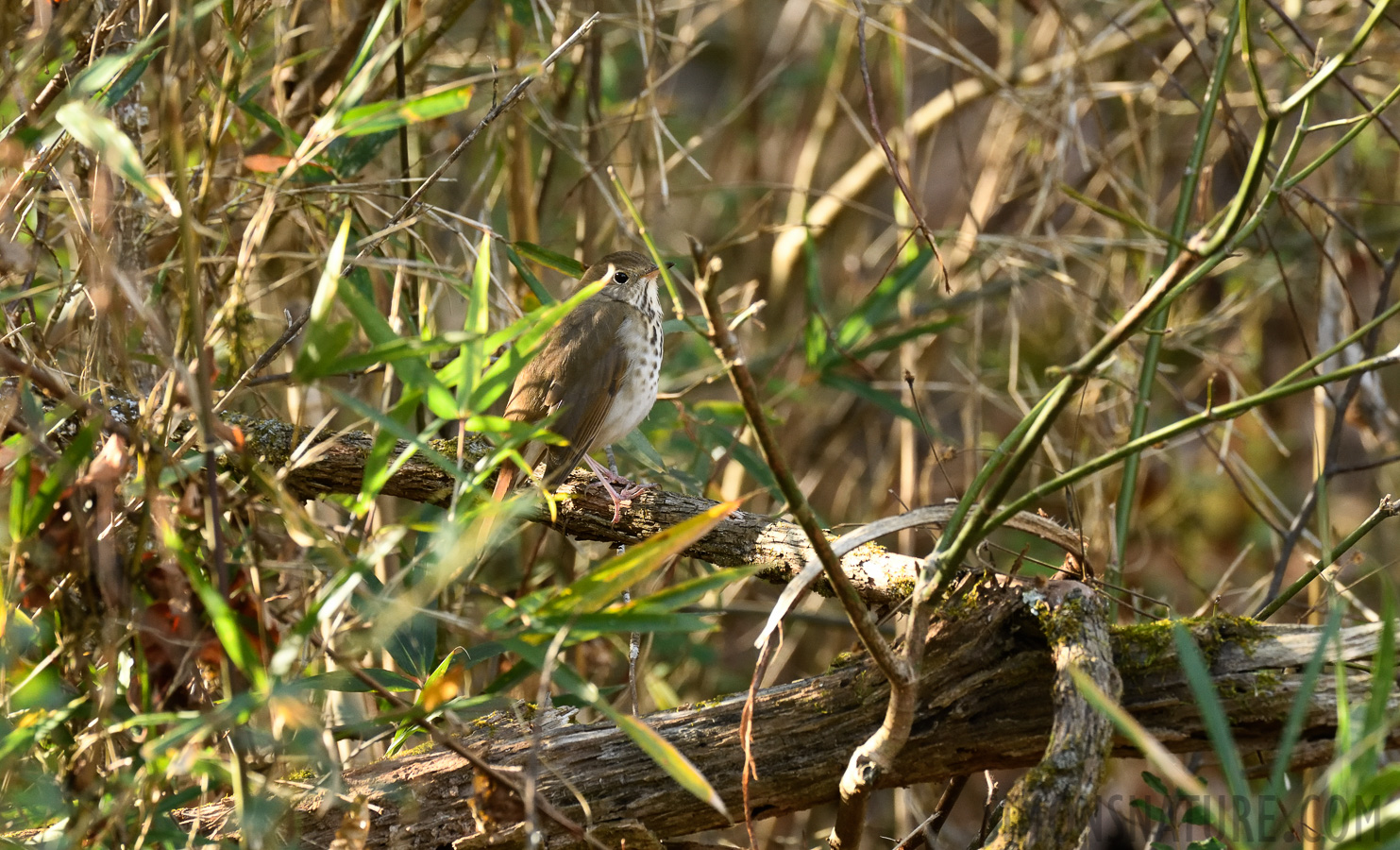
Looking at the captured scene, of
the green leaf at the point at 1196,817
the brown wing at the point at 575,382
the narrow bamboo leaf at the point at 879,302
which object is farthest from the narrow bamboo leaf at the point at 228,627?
the narrow bamboo leaf at the point at 879,302

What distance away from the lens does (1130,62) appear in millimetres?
4504

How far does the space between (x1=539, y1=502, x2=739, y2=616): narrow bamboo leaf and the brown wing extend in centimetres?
118

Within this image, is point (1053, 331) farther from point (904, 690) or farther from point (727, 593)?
point (904, 690)

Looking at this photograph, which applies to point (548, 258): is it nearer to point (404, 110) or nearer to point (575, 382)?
point (575, 382)

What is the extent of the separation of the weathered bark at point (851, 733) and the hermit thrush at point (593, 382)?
33.7 inches

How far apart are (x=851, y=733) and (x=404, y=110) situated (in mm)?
1272

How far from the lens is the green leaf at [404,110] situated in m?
1.60

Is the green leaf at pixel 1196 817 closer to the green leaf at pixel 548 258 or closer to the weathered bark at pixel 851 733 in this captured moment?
the weathered bark at pixel 851 733

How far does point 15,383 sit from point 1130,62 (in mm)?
4129

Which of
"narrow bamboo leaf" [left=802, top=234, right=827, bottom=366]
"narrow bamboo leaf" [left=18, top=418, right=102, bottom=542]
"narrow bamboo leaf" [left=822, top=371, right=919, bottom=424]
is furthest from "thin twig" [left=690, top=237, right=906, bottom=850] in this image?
"narrow bamboo leaf" [left=802, top=234, right=827, bottom=366]

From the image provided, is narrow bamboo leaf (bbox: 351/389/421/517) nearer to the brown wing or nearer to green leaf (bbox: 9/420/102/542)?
green leaf (bbox: 9/420/102/542)

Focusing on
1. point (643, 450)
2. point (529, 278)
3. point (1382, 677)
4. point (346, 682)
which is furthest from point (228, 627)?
point (643, 450)

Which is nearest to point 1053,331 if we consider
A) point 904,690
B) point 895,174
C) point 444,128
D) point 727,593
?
point 727,593

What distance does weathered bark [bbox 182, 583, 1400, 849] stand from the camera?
1815mm
